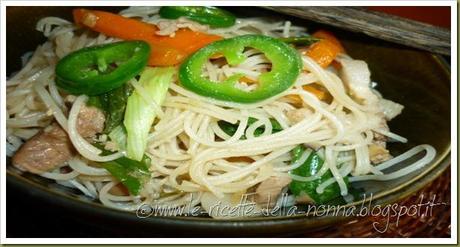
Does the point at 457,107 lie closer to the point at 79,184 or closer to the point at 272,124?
the point at 272,124

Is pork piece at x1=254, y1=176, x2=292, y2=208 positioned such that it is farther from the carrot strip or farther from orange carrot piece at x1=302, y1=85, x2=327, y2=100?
the carrot strip

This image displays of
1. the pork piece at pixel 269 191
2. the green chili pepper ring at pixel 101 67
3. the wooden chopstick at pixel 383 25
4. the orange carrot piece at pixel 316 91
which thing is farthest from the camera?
the wooden chopstick at pixel 383 25

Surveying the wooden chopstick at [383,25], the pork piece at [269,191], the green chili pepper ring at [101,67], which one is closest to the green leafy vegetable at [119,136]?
the green chili pepper ring at [101,67]

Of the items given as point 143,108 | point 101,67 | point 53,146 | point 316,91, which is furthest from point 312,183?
point 53,146

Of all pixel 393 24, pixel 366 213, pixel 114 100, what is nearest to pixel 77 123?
pixel 114 100

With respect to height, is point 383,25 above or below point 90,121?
above

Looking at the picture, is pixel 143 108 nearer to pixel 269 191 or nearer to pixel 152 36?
pixel 152 36

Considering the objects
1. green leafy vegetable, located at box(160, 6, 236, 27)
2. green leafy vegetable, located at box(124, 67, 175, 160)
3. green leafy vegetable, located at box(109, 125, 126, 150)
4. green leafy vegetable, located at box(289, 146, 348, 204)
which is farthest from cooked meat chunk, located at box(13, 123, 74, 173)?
green leafy vegetable, located at box(289, 146, 348, 204)

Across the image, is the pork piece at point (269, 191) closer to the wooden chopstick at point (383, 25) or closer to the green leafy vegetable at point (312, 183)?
the green leafy vegetable at point (312, 183)
